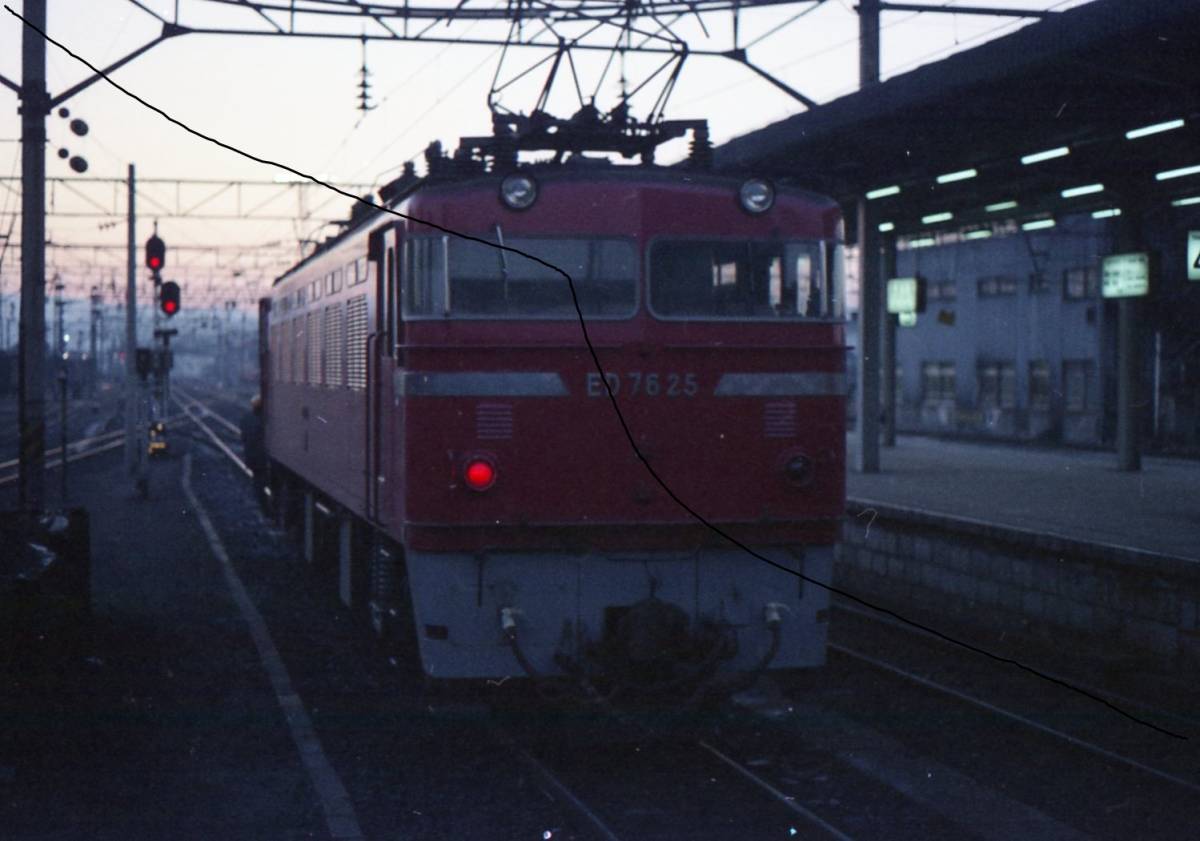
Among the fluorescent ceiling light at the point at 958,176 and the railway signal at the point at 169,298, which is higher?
the fluorescent ceiling light at the point at 958,176

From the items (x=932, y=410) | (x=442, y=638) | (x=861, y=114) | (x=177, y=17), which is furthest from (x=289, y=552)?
(x=932, y=410)

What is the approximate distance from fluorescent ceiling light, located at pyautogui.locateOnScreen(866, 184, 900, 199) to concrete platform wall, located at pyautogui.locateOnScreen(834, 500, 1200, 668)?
612cm

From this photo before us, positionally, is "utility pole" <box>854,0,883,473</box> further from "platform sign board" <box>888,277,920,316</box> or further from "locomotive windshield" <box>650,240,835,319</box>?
"locomotive windshield" <box>650,240,835,319</box>

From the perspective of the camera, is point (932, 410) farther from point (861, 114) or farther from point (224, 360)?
point (224, 360)

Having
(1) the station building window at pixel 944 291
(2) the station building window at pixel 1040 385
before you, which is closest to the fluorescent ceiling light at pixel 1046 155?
(2) the station building window at pixel 1040 385

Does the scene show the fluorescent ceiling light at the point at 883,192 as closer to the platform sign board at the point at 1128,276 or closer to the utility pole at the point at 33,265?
the platform sign board at the point at 1128,276

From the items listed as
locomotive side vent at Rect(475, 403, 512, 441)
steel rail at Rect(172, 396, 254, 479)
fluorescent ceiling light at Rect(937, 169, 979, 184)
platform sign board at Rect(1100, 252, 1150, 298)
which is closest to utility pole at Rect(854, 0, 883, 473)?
fluorescent ceiling light at Rect(937, 169, 979, 184)

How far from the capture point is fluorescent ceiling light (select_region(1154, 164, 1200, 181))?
1992 cm

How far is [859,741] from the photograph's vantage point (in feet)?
29.4

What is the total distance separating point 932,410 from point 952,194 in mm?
26203

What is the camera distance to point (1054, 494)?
60.7 feet

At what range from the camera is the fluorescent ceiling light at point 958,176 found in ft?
63.6

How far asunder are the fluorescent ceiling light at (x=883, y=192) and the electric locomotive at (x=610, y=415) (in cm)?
1270

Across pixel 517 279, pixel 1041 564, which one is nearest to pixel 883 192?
pixel 1041 564
